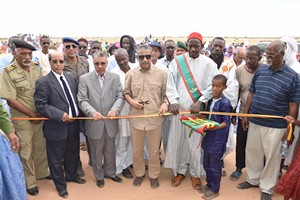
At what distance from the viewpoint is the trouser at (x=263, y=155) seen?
12.6 feet

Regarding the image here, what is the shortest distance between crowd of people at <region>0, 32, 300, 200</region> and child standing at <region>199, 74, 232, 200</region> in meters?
0.02

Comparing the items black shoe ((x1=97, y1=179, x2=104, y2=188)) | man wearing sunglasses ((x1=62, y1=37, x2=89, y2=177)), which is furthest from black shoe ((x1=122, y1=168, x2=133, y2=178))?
man wearing sunglasses ((x1=62, y1=37, x2=89, y2=177))

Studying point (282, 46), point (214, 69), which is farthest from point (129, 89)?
point (282, 46)

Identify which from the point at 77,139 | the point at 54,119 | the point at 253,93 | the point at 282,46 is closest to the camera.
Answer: the point at 282,46

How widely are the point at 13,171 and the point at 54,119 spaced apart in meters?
0.97

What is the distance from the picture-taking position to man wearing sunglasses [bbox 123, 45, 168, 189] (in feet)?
13.1

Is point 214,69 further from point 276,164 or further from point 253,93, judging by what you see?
point 276,164

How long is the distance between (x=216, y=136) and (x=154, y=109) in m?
1.06

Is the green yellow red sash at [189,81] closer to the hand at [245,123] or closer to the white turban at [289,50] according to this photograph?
the hand at [245,123]

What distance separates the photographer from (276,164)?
13.0 ft

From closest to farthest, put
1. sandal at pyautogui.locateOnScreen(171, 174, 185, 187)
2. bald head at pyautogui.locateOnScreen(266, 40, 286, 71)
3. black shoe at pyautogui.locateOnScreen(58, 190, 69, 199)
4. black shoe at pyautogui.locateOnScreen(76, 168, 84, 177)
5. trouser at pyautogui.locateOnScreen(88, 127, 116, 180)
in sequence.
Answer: bald head at pyautogui.locateOnScreen(266, 40, 286, 71) → black shoe at pyautogui.locateOnScreen(58, 190, 69, 199) → trouser at pyautogui.locateOnScreen(88, 127, 116, 180) → sandal at pyautogui.locateOnScreen(171, 174, 185, 187) → black shoe at pyautogui.locateOnScreen(76, 168, 84, 177)

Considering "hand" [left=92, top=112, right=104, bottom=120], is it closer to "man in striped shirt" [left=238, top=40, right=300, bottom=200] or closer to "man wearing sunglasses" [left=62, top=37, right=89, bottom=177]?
"man wearing sunglasses" [left=62, top=37, right=89, bottom=177]

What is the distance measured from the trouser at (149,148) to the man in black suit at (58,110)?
3.41 feet

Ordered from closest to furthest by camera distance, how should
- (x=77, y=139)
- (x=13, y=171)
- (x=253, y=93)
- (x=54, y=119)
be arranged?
1. (x=13, y=171)
2. (x=54, y=119)
3. (x=253, y=93)
4. (x=77, y=139)
